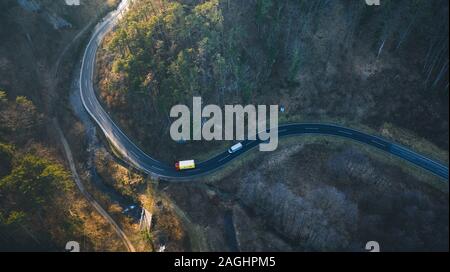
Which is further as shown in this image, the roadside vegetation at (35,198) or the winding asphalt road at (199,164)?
the winding asphalt road at (199,164)

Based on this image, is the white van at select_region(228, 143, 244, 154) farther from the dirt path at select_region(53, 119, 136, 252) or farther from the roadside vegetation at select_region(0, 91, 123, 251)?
the roadside vegetation at select_region(0, 91, 123, 251)

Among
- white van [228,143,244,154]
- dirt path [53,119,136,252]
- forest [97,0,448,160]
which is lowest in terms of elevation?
dirt path [53,119,136,252]

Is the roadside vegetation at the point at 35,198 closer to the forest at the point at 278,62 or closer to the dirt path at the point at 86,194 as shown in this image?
the dirt path at the point at 86,194

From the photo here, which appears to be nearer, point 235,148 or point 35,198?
point 35,198

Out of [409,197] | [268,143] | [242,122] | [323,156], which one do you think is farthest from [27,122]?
[409,197]

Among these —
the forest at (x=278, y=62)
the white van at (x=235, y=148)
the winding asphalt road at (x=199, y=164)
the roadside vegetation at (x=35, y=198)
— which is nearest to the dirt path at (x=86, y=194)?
the roadside vegetation at (x=35, y=198)

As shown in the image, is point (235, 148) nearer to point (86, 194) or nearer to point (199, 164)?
point (199, 164)

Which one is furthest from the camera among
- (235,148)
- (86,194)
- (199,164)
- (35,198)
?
(199,164)

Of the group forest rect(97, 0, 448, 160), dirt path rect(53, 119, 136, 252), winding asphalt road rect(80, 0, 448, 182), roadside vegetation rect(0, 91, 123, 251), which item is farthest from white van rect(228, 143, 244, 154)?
roadside vegetation rect(0, 91, 123, 251)

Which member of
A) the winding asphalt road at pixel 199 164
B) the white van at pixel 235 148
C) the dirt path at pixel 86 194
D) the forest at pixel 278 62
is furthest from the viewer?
the white van at pixel 235 148

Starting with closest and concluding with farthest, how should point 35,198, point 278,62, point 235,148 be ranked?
1. point 35,198
2. point 235,148
3. point 278,62

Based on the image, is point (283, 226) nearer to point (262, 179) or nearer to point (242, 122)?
point (262, 179)

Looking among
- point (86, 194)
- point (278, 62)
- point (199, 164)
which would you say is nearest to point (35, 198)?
point (86, 194)
